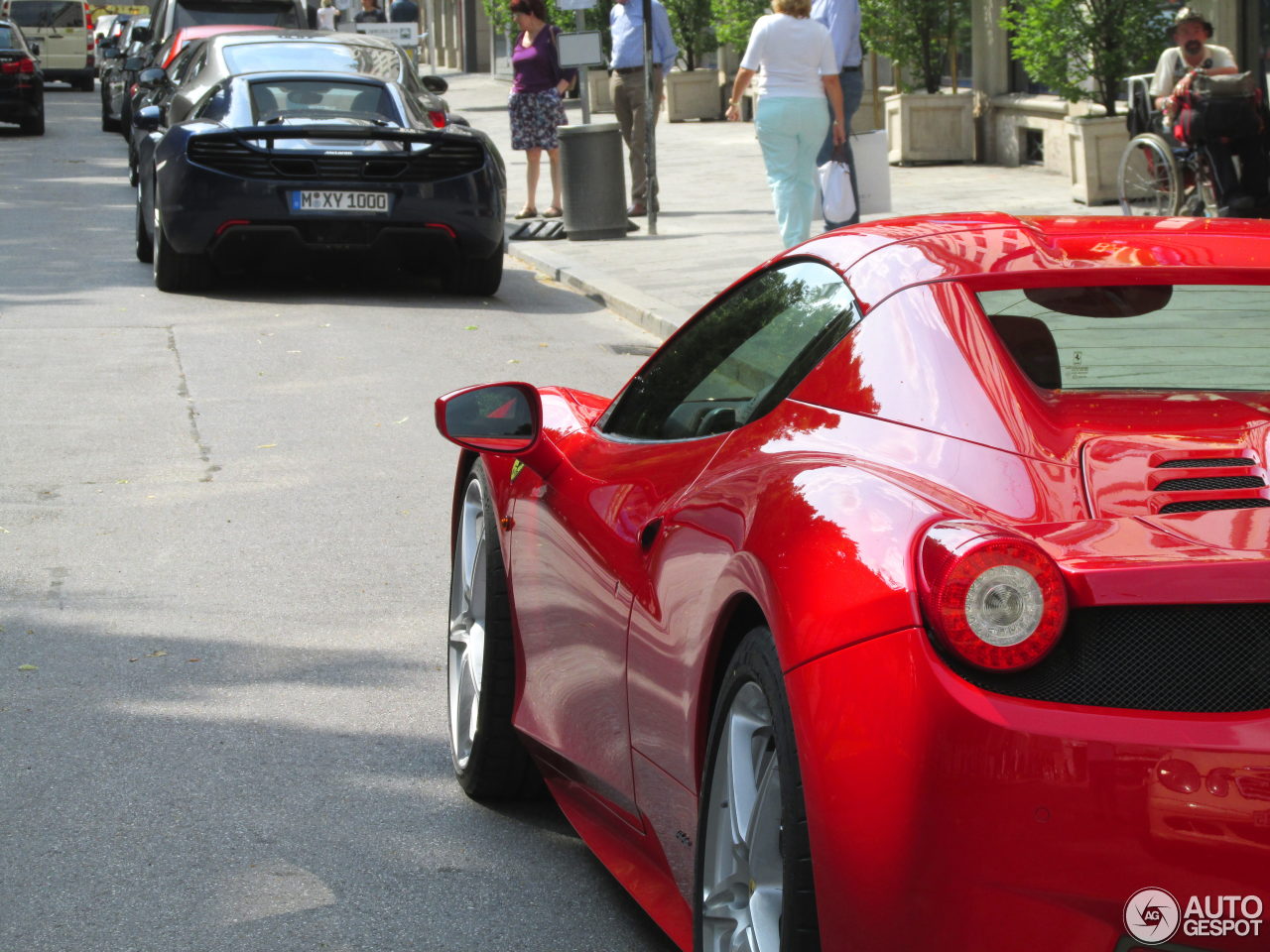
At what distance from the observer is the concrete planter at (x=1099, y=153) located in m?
17.0

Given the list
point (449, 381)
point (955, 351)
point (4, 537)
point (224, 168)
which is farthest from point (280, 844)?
point (224, 168)

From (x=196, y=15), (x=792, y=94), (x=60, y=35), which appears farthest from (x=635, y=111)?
(x=60, y=35)

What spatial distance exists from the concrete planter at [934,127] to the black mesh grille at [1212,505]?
65.5 ft

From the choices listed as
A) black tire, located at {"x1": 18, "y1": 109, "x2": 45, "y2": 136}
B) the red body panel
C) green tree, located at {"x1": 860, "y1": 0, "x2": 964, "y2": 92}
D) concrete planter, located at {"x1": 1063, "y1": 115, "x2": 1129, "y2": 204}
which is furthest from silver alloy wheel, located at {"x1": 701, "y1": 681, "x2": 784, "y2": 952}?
black tire, located at {"x1": 18, "y1": 109, "x2": 45, "y2": 136}

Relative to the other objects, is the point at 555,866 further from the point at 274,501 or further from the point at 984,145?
the point at 984,145

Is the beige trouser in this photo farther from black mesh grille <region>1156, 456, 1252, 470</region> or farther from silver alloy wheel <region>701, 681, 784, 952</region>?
black mesh grille <region>1156, 456, 1252, 470</region>

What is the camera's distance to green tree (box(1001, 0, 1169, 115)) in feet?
57.0

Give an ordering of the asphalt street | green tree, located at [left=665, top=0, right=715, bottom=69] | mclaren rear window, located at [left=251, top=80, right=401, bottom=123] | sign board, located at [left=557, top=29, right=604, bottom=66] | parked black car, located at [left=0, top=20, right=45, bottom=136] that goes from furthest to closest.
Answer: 1. green tree, located at [left=665, top=0, right=715, bottom=69]
2. parked black car, located at [left=0, top=20, right=45, bottom=136]
3. sign board, located at [left=557, top=29, right=604, bottom=66]
4. mclaren rear window, located at [left=251, top=80, right=401, bottom=123]
5. the asphalt street

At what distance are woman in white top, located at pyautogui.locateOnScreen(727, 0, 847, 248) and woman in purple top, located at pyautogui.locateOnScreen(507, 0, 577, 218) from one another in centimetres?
469

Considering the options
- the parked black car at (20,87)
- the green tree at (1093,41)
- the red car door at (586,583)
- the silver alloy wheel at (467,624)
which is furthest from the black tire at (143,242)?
the parked black car at (20,87)

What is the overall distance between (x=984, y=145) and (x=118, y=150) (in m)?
11.6

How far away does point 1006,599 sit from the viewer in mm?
2242

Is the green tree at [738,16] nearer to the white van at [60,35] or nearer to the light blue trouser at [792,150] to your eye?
the light blue trouser at [792,150]

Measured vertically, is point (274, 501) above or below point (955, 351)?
below
